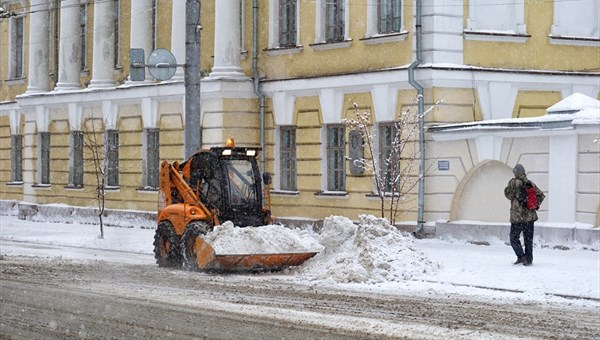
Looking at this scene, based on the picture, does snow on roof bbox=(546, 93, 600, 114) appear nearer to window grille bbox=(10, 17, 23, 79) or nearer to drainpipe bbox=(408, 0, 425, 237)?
drainpipe bbox=(408, 0, 425, 237)

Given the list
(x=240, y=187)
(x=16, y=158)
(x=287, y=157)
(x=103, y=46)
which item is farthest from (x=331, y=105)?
(x=16, y=158)

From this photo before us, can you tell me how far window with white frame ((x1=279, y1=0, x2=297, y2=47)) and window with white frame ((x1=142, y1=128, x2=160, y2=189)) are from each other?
5.83 meters

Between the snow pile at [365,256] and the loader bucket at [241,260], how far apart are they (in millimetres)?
286

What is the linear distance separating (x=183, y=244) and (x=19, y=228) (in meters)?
16.8

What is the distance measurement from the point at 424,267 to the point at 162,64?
8.76m

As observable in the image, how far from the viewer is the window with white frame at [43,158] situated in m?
43.1

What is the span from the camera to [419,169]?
2853 cm

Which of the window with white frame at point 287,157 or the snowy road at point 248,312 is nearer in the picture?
the snowy road at point 248,312

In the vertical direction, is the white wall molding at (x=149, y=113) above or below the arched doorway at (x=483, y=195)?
above

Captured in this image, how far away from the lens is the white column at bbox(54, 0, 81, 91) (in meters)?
41.1

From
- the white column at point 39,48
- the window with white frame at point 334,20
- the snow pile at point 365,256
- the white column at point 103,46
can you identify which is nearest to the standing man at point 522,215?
the snow pile at point 365,256

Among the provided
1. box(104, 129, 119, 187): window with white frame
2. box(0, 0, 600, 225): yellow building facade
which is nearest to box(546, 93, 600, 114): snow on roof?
box(0, 0, 600, 225): yellow building facade

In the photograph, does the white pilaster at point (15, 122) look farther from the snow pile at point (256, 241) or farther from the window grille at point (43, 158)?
the snow pile at point (256, 241)

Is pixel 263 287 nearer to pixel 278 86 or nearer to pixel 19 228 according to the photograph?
pixel 278 86
